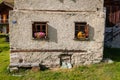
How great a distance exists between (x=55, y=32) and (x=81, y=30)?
1832 mm

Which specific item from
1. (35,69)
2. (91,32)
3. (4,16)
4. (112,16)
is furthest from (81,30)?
(4,16)

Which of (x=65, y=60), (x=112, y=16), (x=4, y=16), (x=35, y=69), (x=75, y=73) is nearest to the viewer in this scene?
(x=75, y=73)

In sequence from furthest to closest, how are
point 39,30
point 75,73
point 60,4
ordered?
point 39,30 < point 60,4 < point 75,73

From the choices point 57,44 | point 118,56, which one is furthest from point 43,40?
point 118,56

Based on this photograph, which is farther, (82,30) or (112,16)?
(112,16)

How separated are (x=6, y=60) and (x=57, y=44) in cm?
539

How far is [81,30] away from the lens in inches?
751

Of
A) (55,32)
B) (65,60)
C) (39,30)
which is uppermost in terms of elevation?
(39,30)

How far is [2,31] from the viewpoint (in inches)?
1490

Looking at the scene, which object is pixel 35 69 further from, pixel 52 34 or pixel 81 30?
pixel 81 30

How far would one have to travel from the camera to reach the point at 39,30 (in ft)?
61.9

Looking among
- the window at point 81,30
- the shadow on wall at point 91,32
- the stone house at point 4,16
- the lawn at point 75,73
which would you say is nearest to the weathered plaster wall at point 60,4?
the window at point 81,30

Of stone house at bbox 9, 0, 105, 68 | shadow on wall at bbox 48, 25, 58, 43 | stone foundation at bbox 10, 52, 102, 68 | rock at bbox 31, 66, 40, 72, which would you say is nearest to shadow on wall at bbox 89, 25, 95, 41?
stone house at bbox 9, 0, 105, 68

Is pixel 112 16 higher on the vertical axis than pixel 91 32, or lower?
higher
